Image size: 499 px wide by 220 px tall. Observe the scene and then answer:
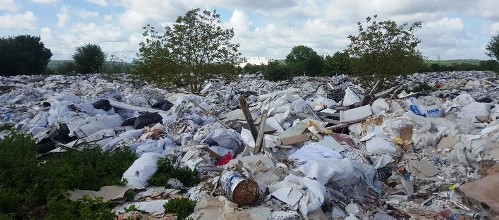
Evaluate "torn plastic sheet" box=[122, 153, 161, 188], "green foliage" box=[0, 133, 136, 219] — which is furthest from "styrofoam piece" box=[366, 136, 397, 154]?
"green foliage" box=[0, 133, 136, 219]

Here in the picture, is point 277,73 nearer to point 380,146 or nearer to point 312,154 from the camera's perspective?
point 380,146

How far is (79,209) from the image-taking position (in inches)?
162

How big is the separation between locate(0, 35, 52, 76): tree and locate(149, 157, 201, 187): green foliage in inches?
1141

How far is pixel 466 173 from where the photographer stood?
19.7 feet

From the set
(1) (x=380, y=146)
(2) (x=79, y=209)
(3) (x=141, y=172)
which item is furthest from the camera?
(1) (x=380, y=146)

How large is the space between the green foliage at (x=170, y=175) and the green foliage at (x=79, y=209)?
37.8 inches

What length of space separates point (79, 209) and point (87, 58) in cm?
3204

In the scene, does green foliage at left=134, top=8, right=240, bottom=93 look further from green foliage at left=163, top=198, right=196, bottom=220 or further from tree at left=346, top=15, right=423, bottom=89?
green foliage at left=163, top=198, right=196, bottom=220

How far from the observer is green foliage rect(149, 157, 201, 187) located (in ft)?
17.5

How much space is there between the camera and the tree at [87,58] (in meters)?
33.8

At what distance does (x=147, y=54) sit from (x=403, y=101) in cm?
845

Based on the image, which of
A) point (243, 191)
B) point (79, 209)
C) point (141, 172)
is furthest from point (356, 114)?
point (79, 209)

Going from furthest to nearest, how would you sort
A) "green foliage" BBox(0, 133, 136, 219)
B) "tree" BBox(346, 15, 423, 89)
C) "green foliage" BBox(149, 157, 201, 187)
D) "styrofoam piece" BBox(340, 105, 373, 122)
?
1. "tree" BBox(346, 15, 423, 89)
2. "styrofoam piece" BBox(340, 105, 373, 122)
3. "green foliage" BBox(149, 157, 201, 187)
4. "green foliage" BBox(0, 133, 136, 219)

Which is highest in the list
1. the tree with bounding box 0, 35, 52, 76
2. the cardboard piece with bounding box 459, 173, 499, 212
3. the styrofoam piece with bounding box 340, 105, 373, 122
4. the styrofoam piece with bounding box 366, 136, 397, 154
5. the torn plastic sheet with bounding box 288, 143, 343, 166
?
the tree with bounding box 0, 35, 52, 76
